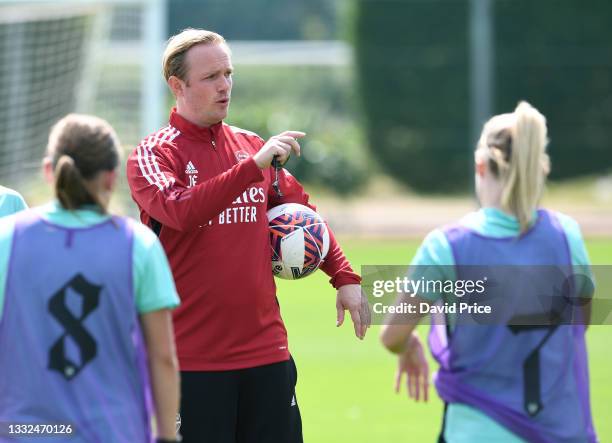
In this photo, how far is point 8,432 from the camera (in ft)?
10.4

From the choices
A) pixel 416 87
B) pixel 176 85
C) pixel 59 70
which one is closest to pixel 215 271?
pixel 176 85

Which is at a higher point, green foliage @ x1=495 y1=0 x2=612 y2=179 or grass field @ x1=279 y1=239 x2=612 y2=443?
green foliage @ x1=495 y1=0 x2=612 y2=179

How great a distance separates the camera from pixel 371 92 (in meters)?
27.9

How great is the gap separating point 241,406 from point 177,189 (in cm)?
88

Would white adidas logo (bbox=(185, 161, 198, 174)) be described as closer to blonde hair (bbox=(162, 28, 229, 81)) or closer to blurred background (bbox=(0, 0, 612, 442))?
blonde hair (bbox=(162, 28, 229, 81))

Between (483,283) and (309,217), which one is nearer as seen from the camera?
(483,283)

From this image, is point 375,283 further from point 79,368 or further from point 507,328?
point 79,368

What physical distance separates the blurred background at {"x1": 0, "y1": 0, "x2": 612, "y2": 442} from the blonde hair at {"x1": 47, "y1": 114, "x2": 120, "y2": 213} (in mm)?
9190

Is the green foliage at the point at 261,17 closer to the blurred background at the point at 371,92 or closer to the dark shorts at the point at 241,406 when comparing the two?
the blurred background at the point at 371,92

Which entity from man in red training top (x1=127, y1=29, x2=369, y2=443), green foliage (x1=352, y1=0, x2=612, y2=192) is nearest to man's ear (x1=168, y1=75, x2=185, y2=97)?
man in red training top (x1=127, y1=29, x2=369, y2=443)

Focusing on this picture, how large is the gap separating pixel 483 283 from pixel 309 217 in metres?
1.32

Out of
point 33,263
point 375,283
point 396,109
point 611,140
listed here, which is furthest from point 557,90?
point 33,263

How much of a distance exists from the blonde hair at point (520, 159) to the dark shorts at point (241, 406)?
54.0 inches

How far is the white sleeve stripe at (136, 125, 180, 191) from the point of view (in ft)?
13.6
